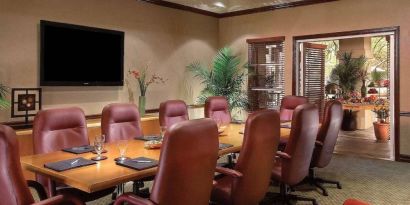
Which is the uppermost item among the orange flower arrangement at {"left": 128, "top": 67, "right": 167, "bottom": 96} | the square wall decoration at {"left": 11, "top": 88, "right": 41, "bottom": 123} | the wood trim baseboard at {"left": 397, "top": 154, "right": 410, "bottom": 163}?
the orange flower arrangement at {"left": 128, "top": 67, "right": 167, "bottom": 96}

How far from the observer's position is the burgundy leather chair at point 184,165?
1790 mm

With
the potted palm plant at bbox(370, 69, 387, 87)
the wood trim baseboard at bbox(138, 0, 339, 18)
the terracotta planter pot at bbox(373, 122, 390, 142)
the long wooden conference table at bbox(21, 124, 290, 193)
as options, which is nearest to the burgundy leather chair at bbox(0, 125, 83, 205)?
the long wooden conference table at bbox(21, 124, 290, 193)

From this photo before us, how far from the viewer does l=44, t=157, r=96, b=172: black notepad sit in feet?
7.20

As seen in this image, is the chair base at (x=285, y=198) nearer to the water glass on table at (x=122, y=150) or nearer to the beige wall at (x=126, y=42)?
the water glass on table at (x=122, y=150)

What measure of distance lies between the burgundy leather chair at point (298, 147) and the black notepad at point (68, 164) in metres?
1.51

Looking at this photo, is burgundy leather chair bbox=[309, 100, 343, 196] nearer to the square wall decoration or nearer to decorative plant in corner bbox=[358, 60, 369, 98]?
the square wall decoration

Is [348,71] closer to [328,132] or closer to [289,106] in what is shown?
[289,106]

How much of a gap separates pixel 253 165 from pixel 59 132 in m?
1.62

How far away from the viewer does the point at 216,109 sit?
486 centimetres

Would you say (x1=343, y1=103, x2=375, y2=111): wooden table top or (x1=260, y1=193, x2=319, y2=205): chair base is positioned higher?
(x1=343, y1=103, x2=375, y2=111): wooden table top

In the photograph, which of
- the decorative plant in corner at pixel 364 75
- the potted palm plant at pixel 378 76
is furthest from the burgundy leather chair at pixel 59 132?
the potted palm plant at pixel 378 76

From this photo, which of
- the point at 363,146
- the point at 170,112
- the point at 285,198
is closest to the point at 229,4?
the point at 170,112

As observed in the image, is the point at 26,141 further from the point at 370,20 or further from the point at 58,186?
the point at 370,20

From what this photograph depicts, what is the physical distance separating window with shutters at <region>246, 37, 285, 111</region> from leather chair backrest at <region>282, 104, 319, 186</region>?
3.61 m
